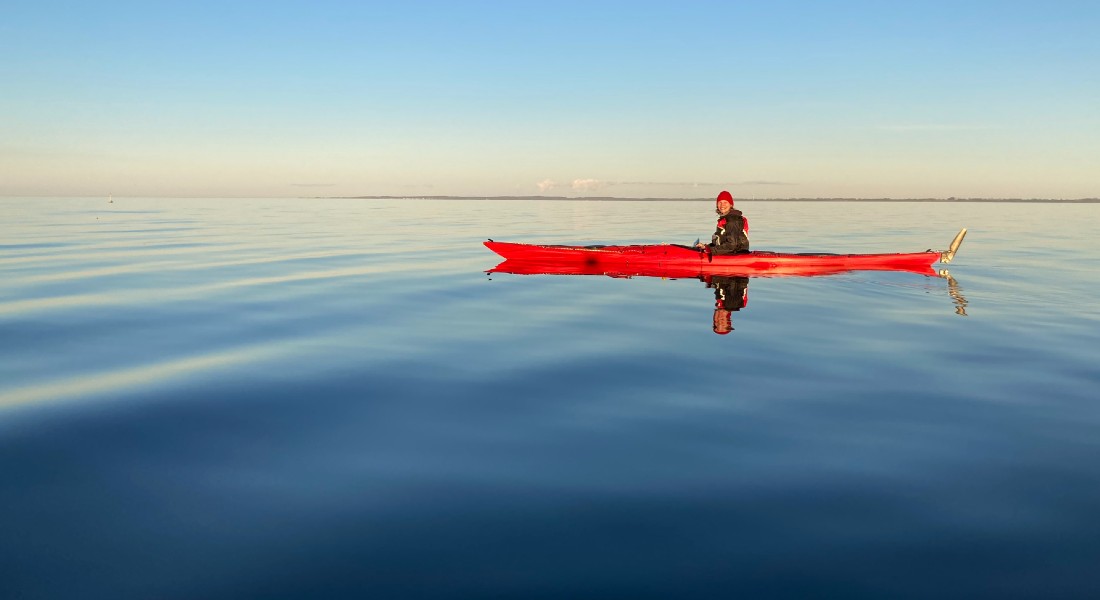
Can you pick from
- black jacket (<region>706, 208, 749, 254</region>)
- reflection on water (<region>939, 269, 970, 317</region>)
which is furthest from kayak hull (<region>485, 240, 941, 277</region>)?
reflection on water (<region>939, 269, 970, 317</region>)

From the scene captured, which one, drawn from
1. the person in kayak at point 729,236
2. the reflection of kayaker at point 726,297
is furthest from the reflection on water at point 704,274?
the person in kayak at point 729,236

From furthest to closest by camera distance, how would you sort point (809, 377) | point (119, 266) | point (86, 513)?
point (119, 266), point (809, 377), point (86, 513)

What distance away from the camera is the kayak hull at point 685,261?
22.1 m

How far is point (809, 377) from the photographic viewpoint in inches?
395

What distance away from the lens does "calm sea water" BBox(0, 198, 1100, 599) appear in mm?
4703

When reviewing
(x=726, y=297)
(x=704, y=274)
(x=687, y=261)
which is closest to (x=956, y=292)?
(x=726, y=297)

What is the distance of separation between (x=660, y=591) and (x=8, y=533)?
4.99 m

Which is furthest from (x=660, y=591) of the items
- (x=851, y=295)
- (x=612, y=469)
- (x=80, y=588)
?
(x=851, y=295)

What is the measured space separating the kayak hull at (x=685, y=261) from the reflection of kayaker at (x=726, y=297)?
16.8 inches

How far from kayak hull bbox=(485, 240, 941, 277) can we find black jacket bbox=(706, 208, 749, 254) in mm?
231

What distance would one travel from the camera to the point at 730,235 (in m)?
22.1

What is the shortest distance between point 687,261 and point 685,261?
0.07m

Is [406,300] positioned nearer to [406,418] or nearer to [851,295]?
[406,418]

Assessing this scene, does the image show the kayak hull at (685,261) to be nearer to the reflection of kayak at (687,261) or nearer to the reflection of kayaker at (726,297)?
the reflection of kayak at (687,261)
